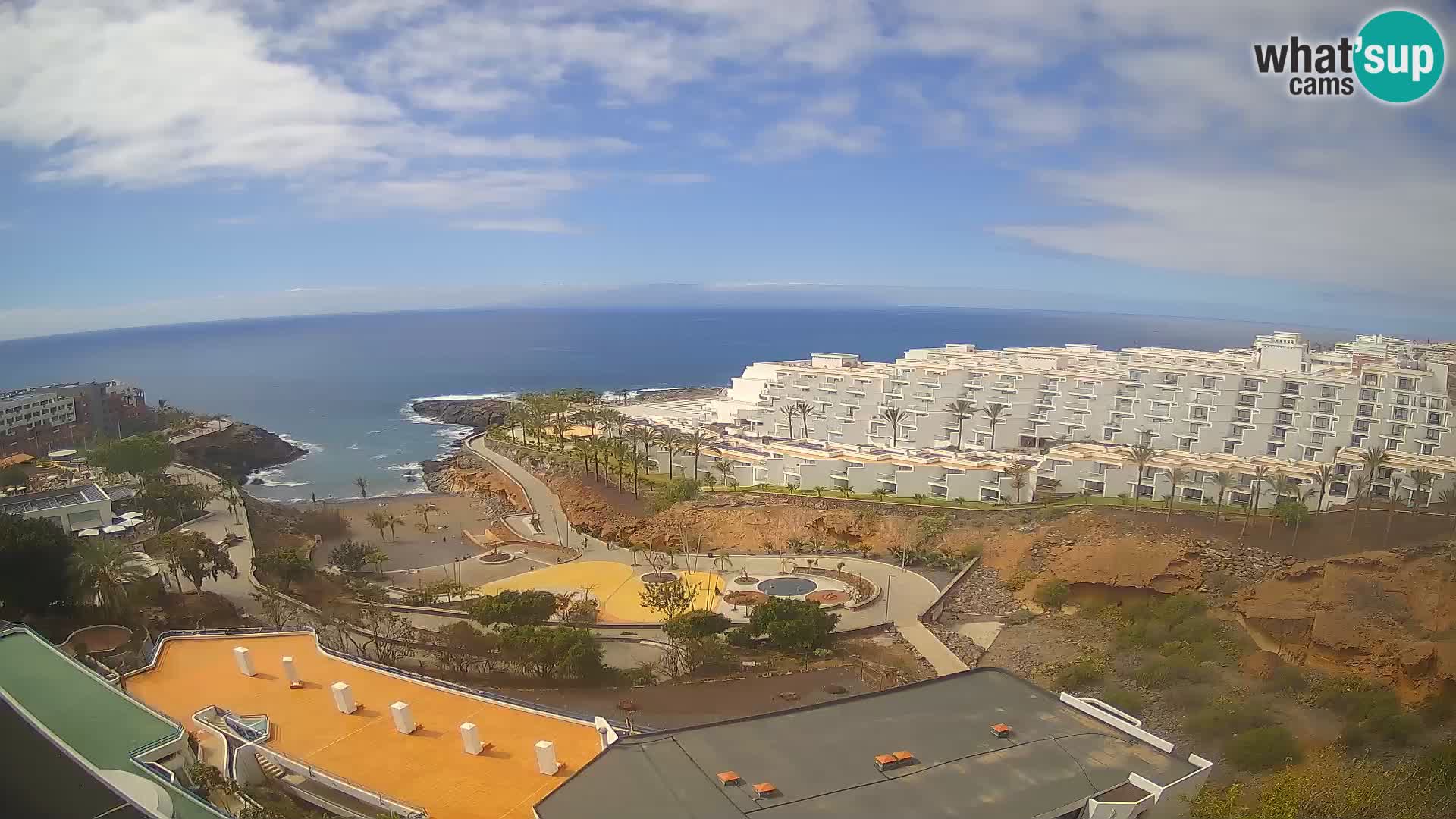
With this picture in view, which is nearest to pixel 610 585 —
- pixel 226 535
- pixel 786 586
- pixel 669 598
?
pixel 669 598

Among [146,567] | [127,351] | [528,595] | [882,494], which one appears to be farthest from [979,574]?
[127,351]

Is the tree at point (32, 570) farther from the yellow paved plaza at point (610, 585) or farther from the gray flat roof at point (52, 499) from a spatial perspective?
the yellow paved plaza at point (610, 585)

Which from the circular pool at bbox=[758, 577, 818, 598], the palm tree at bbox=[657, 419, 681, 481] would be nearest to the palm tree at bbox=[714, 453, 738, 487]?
the palm tree at bbox=[657, 419, 681, 481]

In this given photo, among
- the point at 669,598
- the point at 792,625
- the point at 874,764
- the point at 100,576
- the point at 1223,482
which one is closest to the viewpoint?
the point at 874,764

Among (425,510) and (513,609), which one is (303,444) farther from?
(513,609)

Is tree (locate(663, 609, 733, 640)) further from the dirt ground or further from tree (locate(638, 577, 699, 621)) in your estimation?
the dirt ground
